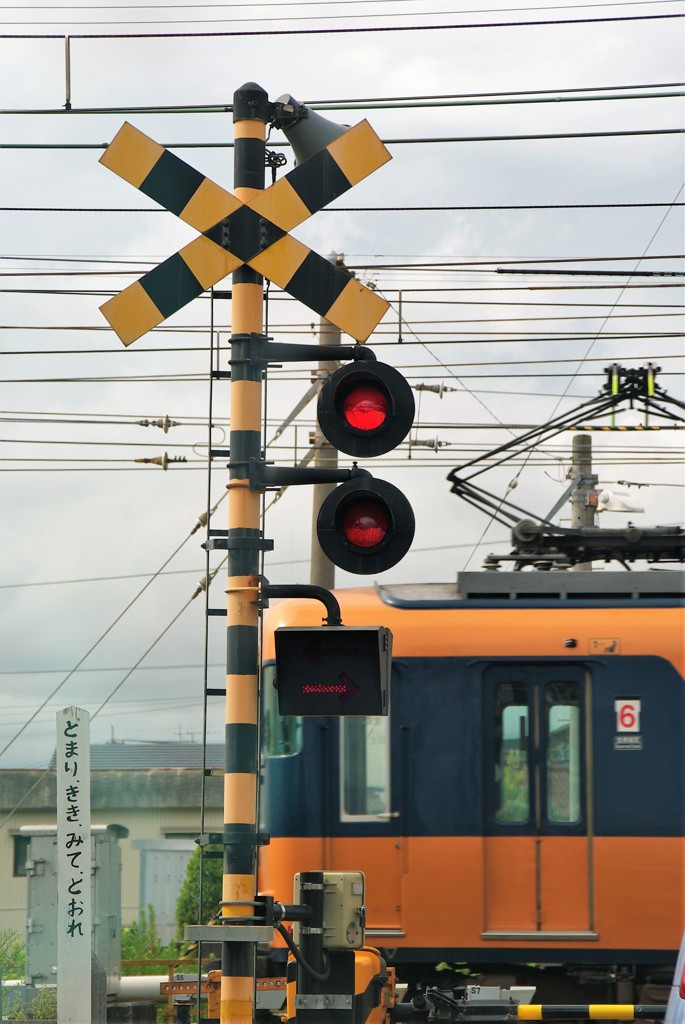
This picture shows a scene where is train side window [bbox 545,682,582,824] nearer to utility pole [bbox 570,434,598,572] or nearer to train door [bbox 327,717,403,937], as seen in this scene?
train door [bbox 327,717,403,937]

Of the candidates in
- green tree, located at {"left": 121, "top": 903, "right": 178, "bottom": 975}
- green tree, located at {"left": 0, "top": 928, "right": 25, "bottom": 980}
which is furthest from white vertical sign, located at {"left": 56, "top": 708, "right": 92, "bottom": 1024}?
green tree, located at {"left": 121, "top": 903, "right": 178, "bottom": 975}

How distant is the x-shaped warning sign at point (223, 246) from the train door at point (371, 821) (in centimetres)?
437

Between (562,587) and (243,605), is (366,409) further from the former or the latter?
(562,587)

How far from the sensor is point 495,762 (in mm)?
10258

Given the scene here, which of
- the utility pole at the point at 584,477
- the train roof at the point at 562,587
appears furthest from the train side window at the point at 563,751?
the utility pole at the point at 584,477

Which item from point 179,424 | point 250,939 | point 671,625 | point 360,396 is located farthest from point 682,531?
point 179,424

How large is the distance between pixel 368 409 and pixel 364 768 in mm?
4471

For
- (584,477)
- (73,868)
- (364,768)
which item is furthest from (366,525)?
(584,477)

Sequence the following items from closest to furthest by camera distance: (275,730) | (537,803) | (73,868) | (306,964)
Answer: (306,964) → (537,803) → (275,730) → (73,868)

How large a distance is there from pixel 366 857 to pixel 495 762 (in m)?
1.21

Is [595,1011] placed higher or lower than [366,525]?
lower

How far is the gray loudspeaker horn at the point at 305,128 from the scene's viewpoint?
22.8 ft

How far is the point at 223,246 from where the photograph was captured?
22.1 feet

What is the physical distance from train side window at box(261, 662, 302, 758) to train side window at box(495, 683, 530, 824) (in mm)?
1532
